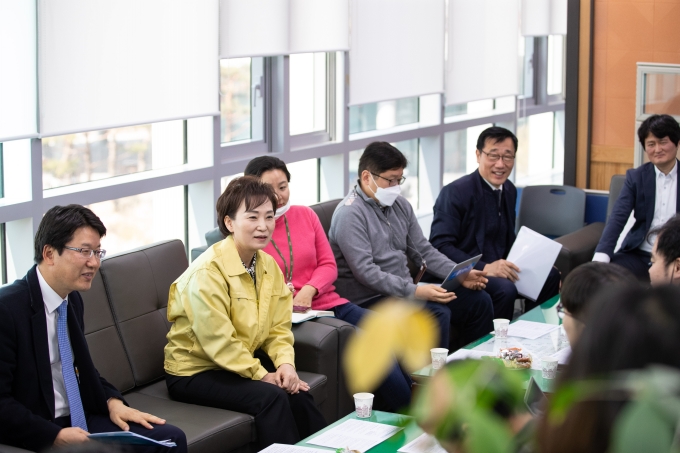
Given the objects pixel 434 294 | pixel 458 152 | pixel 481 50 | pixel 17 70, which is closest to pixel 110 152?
pixel 17 70

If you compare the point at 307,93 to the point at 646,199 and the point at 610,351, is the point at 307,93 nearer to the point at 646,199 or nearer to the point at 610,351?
the point at 646,199

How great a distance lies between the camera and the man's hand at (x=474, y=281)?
4836 mm

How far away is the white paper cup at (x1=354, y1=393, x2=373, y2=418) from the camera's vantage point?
307cm

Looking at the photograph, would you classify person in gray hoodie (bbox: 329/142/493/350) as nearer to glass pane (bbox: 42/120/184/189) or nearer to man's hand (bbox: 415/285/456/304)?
man's hand (bbox: 415/285/456/304)

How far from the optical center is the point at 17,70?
3.70 metres

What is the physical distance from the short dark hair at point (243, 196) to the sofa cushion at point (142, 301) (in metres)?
0.35

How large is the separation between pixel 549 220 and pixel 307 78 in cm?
202

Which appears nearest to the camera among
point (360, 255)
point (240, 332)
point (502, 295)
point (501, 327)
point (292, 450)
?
point (292, 450)

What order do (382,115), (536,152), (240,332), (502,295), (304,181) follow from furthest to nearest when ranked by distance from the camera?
(536,152), (382,115), (304,181), (502,295), (240,332)

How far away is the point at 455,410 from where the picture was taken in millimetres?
533

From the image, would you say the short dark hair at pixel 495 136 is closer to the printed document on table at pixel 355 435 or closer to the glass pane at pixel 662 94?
the glass pane at pixel 662 94

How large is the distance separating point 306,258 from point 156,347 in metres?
0.90

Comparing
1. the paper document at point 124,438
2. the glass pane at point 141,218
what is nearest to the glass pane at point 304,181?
the glass pane at point 141,218

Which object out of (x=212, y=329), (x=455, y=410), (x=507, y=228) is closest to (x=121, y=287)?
(x=212, y=329)
